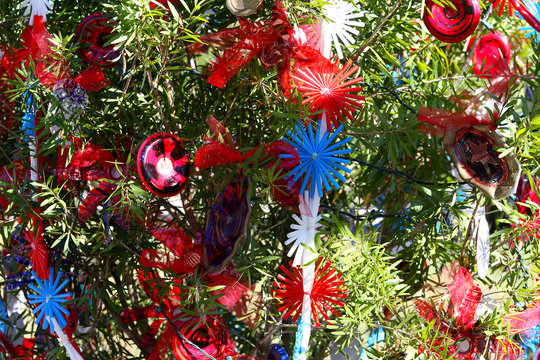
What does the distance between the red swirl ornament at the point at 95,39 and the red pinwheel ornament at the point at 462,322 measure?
0.55m

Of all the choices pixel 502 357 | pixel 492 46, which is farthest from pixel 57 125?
pixel 492 46

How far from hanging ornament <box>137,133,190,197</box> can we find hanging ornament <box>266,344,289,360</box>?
31 cm

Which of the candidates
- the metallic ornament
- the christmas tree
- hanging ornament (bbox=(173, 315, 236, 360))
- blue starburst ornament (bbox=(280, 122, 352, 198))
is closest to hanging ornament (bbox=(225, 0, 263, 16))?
the christmas tree

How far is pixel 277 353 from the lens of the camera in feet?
2.81

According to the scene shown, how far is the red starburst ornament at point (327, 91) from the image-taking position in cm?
67

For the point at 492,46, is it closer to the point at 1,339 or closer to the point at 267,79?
the point at 267,79

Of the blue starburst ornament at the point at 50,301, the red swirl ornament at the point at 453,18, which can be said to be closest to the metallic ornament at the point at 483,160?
the red swirl ornament at the point at 453,18

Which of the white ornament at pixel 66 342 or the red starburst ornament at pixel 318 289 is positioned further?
the white ornament at pixel 66 342

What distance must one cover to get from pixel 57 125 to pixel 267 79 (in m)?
0.28

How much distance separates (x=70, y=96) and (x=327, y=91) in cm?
33

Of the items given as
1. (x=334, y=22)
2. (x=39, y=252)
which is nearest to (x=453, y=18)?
(x=334, y=22)

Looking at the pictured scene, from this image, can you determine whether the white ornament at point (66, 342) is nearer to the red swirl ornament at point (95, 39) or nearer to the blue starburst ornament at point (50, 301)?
the blue starburst ornament at point (50, 301)

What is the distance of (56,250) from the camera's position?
0.90 meters

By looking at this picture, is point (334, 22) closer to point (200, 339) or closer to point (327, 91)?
point (327, 91)
